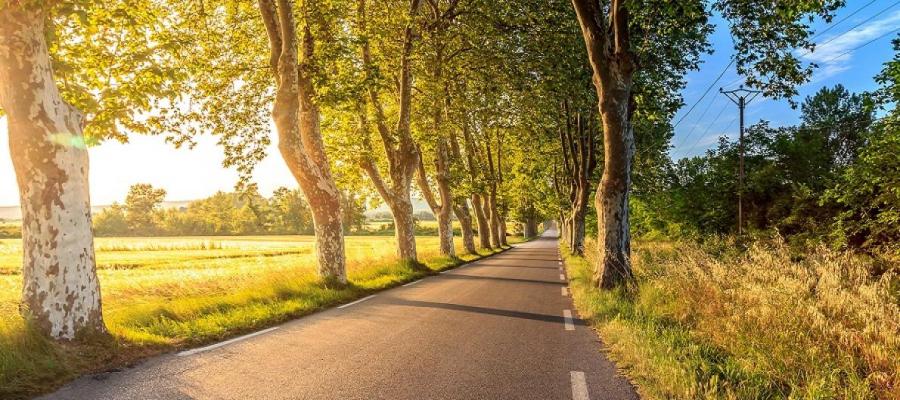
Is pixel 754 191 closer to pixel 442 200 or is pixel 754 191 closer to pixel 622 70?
pixel 442 200

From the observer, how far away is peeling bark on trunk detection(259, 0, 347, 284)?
11.6m

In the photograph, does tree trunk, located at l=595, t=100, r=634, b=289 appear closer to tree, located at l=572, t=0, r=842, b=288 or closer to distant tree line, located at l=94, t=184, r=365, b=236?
tree, located at l=572, t=0, r=842, b=288

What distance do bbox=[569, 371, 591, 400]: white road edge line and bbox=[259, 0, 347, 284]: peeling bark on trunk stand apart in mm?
8199

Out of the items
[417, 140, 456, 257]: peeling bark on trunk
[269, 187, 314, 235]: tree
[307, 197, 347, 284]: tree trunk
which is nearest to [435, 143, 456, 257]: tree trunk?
[417, 140, 456, 257]: peeling bark on trunk

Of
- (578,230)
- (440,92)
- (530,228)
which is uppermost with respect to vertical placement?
(440,92)

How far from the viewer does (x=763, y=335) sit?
5461 millimetres

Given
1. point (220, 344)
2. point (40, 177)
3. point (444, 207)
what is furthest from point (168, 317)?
point (444, 207)

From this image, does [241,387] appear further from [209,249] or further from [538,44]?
[209,249]

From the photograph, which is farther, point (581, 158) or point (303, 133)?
point (581, 158)

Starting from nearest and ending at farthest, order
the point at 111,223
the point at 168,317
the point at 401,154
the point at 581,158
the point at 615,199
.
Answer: the point at 168,317 → the point at 615,199 → the point at 401,154 → the point at 581,158 → the point at 111,223

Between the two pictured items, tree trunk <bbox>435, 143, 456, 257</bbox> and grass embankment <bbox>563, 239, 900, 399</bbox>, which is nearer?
grass embankment <bbox>563, 239, 900, 399</bbox>

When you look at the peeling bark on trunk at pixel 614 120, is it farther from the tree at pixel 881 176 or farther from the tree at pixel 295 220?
the tree at pixel 295 220

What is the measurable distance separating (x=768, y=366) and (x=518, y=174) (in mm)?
36496

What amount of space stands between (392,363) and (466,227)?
25.7 m
